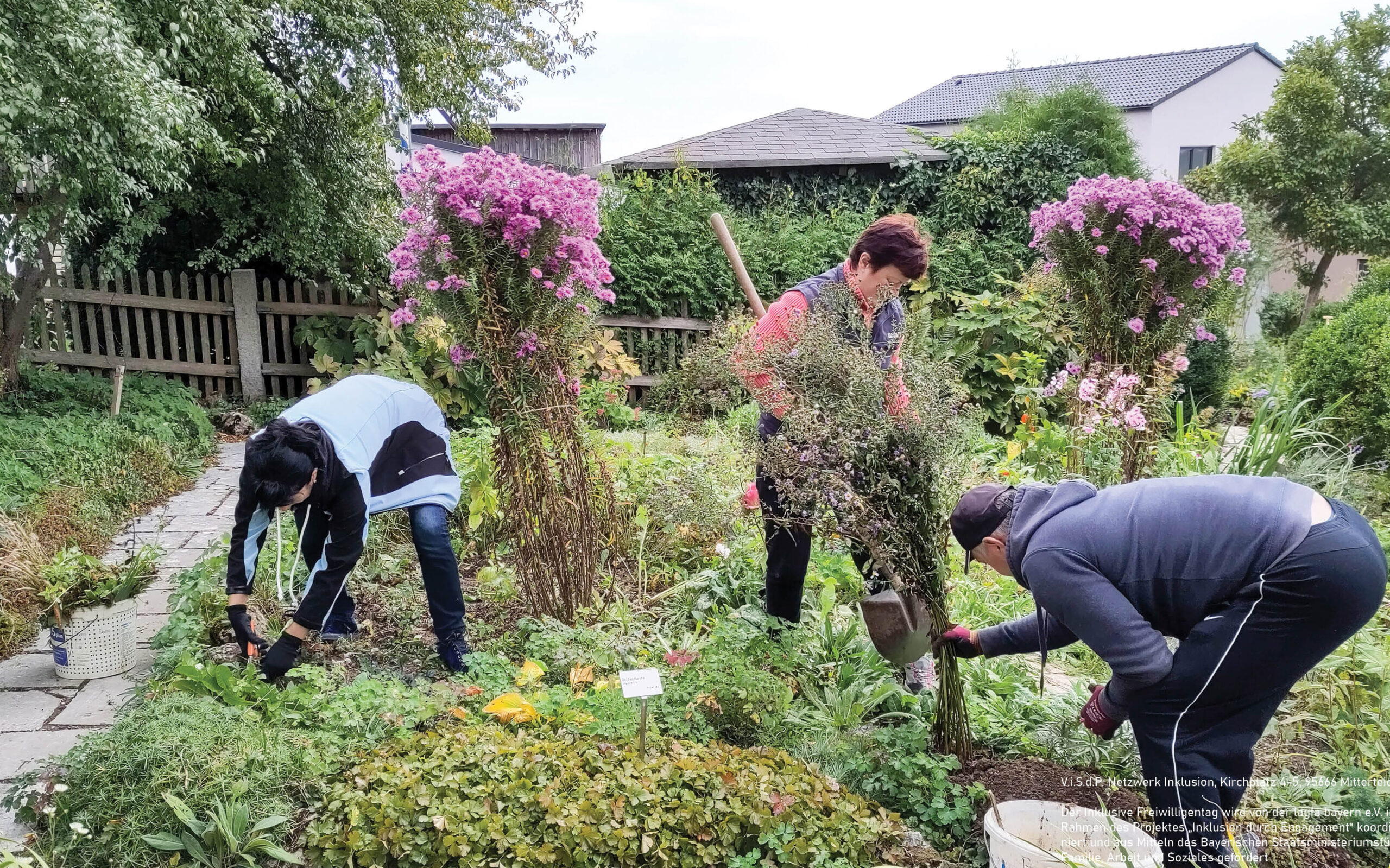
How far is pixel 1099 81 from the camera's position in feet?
97.3

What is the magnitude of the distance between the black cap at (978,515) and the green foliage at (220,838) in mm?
1927

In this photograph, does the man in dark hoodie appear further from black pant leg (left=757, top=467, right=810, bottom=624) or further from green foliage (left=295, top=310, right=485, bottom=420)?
green foliage (left=295, top=310, right=485, bottom=420)

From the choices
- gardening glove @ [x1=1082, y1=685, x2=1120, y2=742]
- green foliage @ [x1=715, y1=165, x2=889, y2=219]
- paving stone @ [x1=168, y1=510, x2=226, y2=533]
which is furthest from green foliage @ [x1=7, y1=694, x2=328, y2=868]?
green foliage @ [x1=715, y1=165, x2=889, y2=219]

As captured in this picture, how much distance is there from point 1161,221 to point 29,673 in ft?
18.1

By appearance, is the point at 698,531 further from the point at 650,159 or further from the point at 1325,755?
the point at 650,159

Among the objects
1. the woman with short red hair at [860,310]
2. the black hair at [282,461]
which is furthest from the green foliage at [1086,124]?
the black hair at [282,461]

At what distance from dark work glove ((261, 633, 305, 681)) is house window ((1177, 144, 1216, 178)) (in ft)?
101

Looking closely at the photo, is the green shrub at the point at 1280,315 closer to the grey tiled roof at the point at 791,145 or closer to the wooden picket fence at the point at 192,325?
the grey tiled roof at the point at 791,145

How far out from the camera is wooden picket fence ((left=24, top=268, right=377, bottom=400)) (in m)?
8.40

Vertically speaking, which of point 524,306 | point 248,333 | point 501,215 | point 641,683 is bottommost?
point 641,683

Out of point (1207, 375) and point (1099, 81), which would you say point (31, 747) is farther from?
point (1099, 81)

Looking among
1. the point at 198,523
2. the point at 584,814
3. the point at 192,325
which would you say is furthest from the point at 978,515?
the point at 192,325

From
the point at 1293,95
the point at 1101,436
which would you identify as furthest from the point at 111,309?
the point at 1293,95

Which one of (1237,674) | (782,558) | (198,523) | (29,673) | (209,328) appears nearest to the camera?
(1237,674)
